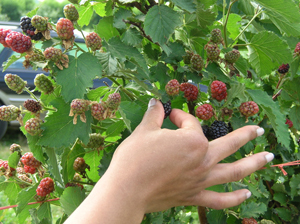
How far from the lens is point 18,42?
1.82 feet

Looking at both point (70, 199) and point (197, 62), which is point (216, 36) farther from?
point (70, 199)

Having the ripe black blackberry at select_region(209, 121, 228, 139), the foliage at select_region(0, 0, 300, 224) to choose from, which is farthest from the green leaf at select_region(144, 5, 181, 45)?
the ripe black blackberry at select_region(209, 121, 228, 139)

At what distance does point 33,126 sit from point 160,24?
1.08ft

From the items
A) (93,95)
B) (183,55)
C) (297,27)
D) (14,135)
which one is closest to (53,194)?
(93,95)

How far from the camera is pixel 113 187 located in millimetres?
479

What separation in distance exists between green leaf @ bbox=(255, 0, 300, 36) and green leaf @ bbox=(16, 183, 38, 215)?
690 millimetres

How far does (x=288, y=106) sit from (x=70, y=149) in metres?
0.73

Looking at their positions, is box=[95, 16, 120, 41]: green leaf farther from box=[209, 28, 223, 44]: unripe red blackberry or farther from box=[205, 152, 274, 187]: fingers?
box=[205, 152, 274, 187]: fingers

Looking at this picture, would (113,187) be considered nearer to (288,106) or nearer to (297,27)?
(297,27)

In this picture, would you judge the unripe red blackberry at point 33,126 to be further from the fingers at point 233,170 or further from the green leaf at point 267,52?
the green leaf at point 267,52

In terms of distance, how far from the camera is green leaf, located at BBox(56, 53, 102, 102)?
0.54m

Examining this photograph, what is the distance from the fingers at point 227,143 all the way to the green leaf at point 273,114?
8 cm

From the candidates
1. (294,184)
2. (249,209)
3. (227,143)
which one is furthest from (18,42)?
(294,184)

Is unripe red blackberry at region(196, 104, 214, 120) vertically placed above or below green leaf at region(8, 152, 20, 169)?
above
